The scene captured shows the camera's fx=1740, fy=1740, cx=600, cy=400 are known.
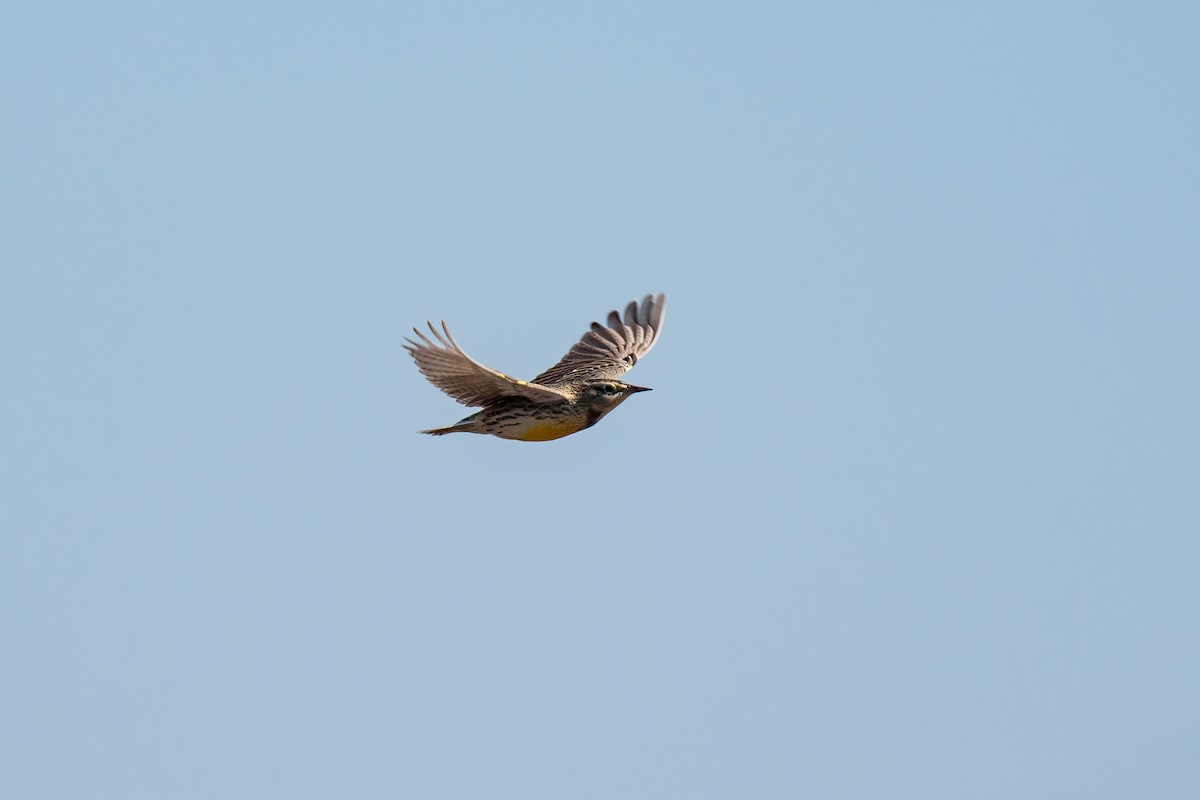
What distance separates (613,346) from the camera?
90.2 feet

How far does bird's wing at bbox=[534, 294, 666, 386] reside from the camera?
2569cm

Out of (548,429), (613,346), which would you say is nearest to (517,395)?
(548,429)

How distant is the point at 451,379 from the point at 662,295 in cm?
781

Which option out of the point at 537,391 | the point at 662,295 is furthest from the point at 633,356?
the point at 537,391

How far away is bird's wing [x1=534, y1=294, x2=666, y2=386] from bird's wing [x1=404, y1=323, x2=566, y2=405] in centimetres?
267

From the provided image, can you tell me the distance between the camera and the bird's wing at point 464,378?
20.7m

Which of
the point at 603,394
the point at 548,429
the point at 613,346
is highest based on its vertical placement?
the point at 613,346

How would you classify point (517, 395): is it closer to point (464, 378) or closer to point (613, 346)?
point (464, 378)

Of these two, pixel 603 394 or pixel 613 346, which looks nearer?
pixel 603 394

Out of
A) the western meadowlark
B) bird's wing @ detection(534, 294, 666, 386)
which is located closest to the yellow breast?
the western meadowlark

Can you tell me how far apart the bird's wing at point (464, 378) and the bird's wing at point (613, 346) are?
2674 mm

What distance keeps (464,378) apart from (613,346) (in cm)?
640

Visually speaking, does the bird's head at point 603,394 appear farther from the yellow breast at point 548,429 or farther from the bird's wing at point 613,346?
the bird's wing at point 613,346

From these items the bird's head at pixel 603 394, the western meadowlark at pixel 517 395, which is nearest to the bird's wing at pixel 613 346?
the western meadowlark at pixel 517 395
